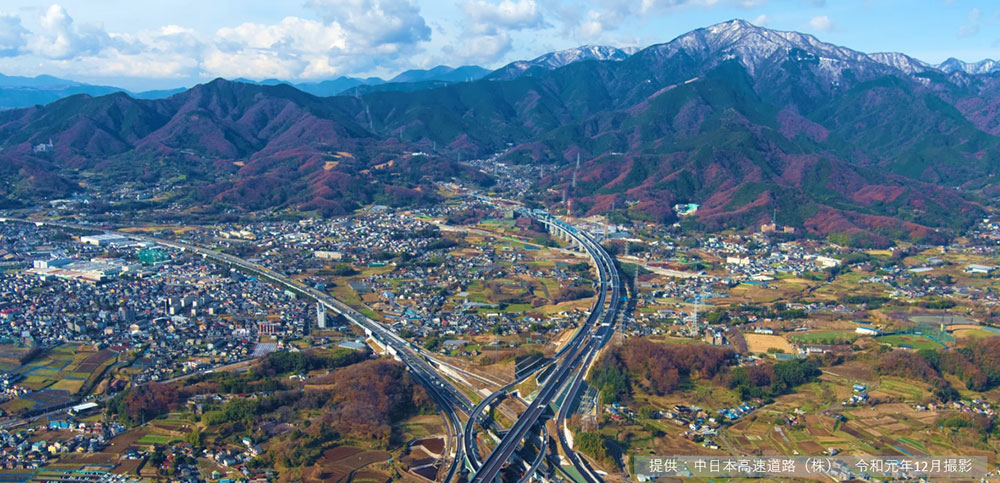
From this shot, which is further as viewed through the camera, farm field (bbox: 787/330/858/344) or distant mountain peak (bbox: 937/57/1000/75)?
distant mountain peak (bbox: 937/57/1000/75)

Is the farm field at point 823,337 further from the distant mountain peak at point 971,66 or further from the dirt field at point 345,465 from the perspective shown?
the distant mountain peak at point 971,66

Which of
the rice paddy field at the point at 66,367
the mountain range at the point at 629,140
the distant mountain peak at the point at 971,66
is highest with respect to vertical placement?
the distant mountain peak at the point at 971,66

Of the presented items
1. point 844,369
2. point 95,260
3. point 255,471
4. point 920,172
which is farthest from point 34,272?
point 920,172

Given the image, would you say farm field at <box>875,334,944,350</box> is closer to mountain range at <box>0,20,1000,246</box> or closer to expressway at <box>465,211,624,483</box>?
expressway at <box>465,211,624,483</box>

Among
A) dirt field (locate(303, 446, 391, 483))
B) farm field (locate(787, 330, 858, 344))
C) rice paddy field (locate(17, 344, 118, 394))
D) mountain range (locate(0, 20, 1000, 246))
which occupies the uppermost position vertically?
mountain range (locate(0, 20, 1000, 246))

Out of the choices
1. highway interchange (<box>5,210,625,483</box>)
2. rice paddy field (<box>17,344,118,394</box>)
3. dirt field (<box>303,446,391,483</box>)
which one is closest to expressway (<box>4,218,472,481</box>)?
highway interchange (<box>5,210,625,483</box>)

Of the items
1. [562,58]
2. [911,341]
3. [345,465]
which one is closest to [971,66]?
[562,58]

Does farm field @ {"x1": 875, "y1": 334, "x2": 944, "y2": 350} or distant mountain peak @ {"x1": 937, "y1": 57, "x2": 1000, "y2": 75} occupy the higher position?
distant mountain peak @ {"x1": 937, "y1": 57, "x2": 1000, "y2": 75}

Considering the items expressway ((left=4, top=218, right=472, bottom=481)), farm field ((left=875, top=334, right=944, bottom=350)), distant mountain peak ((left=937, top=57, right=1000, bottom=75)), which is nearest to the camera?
expressway ((left=4, top=218, right=472, bottom=481))

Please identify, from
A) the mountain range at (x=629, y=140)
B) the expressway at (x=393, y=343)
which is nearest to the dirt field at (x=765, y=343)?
the expressway at (x=393, y=343)
